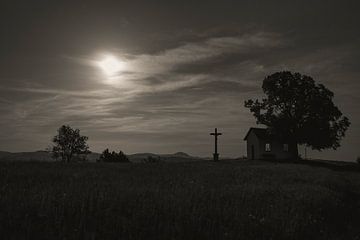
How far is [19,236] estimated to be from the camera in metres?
7.98

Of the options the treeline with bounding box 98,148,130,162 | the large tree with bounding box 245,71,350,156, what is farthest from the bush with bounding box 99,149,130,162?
the large tree with bounding box 245,71,350,156

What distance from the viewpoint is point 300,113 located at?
6341 cm

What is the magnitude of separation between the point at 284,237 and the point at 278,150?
204 ft

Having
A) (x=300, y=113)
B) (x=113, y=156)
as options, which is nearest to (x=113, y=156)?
(x=113, y=156)

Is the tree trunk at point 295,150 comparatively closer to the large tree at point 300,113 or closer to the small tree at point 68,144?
the large tree at point 300,113

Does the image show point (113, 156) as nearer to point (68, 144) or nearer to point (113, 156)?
point (113, 156)

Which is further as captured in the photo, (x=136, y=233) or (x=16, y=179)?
(x=16, y=179)

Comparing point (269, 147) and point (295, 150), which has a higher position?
point (269, 147)

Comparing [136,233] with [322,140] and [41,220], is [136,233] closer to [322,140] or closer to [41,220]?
[41,220]

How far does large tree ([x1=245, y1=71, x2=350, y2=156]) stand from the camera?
6247 cm

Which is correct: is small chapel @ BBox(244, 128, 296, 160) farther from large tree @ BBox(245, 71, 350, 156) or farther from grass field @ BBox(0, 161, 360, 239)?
grass field @ BBox(0, 161, 360, 239)

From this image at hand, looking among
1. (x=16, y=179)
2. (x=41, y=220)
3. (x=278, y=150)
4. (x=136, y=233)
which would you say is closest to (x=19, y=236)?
(x=41, y=220)

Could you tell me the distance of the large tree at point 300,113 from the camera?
62469mm

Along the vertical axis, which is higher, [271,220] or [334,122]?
[334,122]
